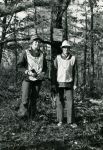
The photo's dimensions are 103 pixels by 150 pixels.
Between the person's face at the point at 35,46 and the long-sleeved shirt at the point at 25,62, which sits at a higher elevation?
the person's face at the point at 35,46

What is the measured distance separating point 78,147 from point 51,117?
8.57ft

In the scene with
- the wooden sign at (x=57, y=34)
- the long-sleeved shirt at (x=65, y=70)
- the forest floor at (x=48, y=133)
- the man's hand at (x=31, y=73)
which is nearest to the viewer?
the forest floor at (x=48, y=133)

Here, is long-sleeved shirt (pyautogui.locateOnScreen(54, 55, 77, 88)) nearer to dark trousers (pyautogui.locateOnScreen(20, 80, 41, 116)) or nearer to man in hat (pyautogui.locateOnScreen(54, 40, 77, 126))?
man in hat (pyautogui.locateOnScreen(54, 40, 77, 126))

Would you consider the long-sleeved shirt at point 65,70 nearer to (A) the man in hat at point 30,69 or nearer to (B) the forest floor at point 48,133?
(A) the man in hat at point 30,69

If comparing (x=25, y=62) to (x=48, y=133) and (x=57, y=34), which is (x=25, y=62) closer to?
(x=48, y=133)

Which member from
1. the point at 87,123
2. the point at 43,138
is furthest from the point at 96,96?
the point at 43,138

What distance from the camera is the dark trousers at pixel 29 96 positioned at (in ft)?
23.4

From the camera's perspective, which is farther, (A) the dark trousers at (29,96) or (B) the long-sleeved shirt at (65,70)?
(A) the dark trousers at (29,96)

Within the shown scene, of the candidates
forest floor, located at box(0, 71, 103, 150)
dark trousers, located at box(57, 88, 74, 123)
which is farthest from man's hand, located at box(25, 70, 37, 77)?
forest floor, located at box(0, 71, 103, 150)

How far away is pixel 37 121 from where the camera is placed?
23.2ft

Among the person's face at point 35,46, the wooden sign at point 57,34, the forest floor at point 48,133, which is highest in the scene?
the wooden sign at point 57,34

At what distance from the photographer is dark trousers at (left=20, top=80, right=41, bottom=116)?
7.14 meters

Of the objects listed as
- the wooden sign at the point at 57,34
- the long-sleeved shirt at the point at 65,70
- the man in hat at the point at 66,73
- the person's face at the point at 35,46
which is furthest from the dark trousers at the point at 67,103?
the wooden sign at the point at 57,34

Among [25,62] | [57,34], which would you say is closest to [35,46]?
[25,62]
